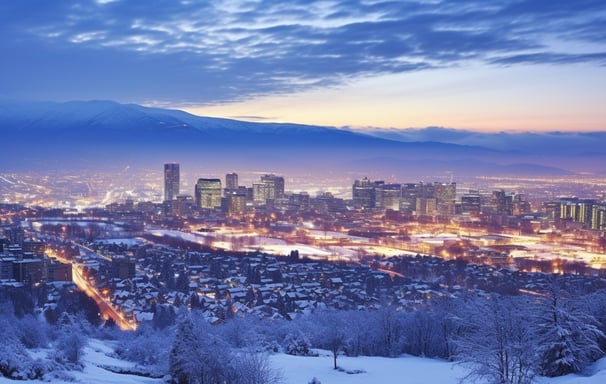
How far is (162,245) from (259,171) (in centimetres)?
7429

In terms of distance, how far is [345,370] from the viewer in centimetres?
1255

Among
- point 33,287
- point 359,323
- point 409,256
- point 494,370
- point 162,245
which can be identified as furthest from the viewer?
point 162,245

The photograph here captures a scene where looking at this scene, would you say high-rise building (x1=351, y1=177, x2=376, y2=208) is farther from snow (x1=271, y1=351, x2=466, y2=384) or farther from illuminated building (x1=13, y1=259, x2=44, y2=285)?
snow (x1=271, y1=351, x2=466, y2=384)

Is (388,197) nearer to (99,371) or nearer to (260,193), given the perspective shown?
(260,193)

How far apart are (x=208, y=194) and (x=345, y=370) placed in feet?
178

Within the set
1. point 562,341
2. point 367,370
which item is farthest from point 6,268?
point 562,341

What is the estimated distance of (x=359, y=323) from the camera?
1641 centimetres

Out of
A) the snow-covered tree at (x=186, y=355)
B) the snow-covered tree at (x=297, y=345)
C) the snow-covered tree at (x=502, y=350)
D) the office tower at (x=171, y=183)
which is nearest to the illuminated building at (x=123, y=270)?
the snow-covered tree at (x=297, y=345)

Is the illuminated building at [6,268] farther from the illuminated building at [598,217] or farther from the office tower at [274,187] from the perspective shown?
the office tower at [274,187]

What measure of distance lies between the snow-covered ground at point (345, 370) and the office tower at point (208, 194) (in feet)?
162

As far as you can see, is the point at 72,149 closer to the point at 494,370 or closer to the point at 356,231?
the point at 356,231

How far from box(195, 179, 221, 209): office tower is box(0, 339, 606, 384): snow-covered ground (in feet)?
162

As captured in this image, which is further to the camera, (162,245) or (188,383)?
(162,245)


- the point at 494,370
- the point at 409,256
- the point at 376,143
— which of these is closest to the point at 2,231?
the point at 409,256
